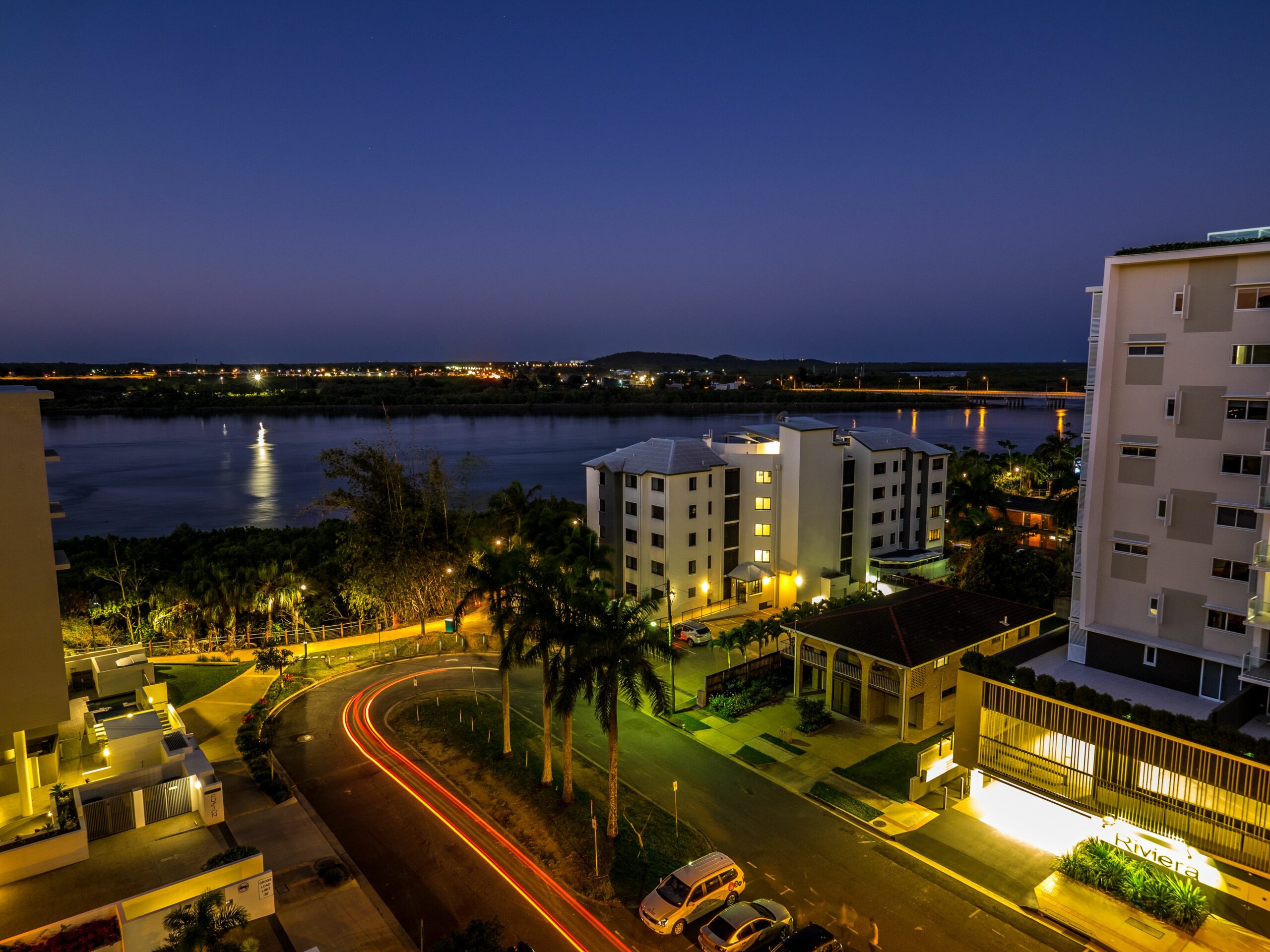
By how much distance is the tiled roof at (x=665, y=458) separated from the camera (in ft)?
129

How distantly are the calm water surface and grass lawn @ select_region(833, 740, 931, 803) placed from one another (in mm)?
45605

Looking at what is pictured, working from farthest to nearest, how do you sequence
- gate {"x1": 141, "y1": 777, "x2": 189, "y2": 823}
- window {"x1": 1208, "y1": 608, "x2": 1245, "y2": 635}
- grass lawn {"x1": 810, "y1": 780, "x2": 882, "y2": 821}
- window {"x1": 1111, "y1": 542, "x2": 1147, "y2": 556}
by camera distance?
grass lawn {"x1": 810, "y1": 780, "x2": 882, "y2": 821}
window {"x1": 1111, "y1": 542, "x2": 1147, "y2": 556}
gate {"x1": 141, "y1": 777, "x2": 189, "y2": 823}
window {"x1": 1208, "y1": 608, "x2": 1245, "y2": 635}

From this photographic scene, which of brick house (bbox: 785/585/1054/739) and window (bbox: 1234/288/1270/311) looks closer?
window (bbox: 1234/288/1270/311)

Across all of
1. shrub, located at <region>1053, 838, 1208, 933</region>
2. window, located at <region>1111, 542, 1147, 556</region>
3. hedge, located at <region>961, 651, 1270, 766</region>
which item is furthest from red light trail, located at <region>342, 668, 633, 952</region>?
window, located at <region>1111, 542, 1147, 556</region>

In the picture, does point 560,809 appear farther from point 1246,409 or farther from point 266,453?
point 266,453

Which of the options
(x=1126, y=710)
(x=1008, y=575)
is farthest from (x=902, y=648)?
(x=1008, y=575)

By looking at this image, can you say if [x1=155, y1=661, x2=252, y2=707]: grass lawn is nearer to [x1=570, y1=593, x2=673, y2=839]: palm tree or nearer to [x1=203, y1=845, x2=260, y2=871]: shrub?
[x1=203, y1=845, x2=260, y2=871]: shrub

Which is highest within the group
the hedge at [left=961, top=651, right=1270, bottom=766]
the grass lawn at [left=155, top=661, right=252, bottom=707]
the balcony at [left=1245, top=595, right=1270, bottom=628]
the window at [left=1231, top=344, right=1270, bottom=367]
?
the window at [left=1231, top=344, right=1270, bottom=367]

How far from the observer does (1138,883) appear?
1623cm

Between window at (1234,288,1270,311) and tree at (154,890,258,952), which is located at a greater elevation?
window at (1234,288,1270,311)

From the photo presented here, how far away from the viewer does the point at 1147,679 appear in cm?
2080

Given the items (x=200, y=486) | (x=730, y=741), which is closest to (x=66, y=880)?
(x=730, y=741)

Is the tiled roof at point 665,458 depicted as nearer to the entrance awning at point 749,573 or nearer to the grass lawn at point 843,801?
the entrance awning at point 749,573

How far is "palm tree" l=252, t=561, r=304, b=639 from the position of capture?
36875 millimetres
